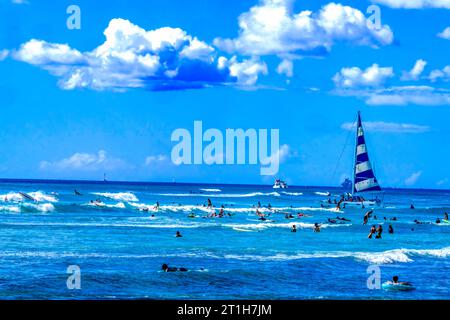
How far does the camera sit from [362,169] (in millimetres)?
87938

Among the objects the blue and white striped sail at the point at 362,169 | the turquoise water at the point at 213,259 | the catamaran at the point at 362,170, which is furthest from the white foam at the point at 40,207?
the blue and white striped sail at the point at 362,169

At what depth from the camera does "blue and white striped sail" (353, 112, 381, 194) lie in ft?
286

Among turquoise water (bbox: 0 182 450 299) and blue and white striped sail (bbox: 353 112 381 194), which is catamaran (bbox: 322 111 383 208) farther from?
turquoise water (bbox: 0 182 450 299)

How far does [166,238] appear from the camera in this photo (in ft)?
135

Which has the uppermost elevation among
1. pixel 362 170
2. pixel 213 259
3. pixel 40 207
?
pixel 362 170

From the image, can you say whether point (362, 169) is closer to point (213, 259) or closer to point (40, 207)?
point (40, 207)

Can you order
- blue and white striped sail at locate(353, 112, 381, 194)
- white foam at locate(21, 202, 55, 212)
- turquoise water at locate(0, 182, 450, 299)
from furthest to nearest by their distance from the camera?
blue and white striped sail at locate(353, 112, 381, 194), white foam at locate(21, 202, 55, 212), turquoise water at locate(0, 182, 450, 299)

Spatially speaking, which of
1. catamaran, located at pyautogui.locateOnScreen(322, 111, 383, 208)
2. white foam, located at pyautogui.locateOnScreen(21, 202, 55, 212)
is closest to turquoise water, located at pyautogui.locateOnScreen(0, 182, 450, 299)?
white foam, located at pyautogui.locateOnScreen(21, 202, 55, 212)

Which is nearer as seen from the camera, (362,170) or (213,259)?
(213,259)

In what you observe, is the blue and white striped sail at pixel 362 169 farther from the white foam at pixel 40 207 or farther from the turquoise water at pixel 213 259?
the white foam at pixel 40 207

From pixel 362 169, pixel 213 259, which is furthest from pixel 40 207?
pixel 362 169
